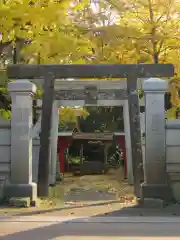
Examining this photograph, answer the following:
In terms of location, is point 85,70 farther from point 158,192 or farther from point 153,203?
point 153,203

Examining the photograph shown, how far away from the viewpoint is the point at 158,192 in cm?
952

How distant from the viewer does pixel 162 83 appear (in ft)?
31.5

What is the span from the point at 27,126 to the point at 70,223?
10.8 feet

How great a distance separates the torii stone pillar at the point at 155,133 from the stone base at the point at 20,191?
8.83 feet

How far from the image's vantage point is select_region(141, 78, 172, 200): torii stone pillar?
9648 mm

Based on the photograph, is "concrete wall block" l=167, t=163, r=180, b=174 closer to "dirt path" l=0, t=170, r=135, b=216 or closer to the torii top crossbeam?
"dirt path" l=0, t=170, r=135, b=216

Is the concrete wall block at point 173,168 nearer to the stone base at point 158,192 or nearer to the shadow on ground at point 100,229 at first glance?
the stone base at point 158,192

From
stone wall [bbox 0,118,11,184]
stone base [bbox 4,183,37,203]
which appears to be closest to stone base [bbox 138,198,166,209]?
stone base [bbox 4,183,37,203]

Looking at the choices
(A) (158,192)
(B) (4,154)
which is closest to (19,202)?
(B) (4,154)

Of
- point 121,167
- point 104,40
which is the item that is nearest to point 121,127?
point 121,167

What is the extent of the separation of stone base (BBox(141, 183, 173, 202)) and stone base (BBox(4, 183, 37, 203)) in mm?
2690

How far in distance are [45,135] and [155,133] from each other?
3.04 metres

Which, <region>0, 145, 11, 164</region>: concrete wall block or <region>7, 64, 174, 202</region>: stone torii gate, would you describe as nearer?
<region>0, 145, 11, 164</region>: concrete wall block

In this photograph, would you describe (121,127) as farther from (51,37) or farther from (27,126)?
(51,37)
